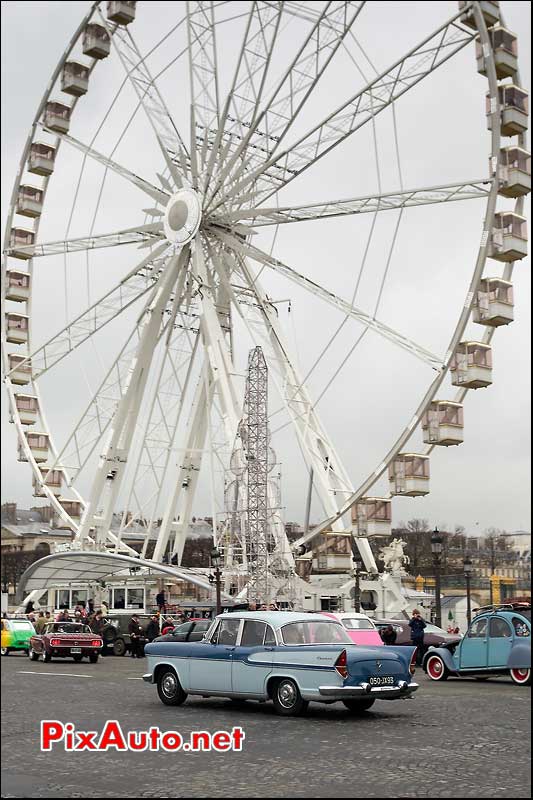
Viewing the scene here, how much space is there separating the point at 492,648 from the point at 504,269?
11.5 meters

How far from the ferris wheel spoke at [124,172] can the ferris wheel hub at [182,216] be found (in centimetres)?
60

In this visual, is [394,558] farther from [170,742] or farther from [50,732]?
[50,732]

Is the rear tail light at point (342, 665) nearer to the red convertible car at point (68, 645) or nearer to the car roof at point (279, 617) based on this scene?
the car roof at point (279, 617)

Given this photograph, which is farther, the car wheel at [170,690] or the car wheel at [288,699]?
the car wheel at [170,690]

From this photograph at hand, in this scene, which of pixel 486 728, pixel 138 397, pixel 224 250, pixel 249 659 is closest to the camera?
pixel 486 728

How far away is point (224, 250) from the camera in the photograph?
3359 cm

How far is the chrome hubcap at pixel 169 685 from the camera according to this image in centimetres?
1527

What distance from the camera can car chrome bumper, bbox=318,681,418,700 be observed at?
1380 cm

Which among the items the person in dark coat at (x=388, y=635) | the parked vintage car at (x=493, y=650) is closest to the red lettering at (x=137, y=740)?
the parked vintage car at (x=493, y=650)

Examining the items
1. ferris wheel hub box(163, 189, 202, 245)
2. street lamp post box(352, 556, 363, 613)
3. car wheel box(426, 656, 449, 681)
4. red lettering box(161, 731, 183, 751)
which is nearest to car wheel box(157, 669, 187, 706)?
red lettering box(161, 731, 183, 751)

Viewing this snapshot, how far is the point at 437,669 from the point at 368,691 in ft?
25.5

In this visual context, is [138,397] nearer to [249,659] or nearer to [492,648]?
[492,648]

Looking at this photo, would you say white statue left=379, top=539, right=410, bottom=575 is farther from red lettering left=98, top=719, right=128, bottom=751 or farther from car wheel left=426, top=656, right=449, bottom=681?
red lettering left=98, top=719, right=128, bottom=751

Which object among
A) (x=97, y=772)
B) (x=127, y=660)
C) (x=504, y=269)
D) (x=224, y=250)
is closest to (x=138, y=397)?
(x=224, y=250)
